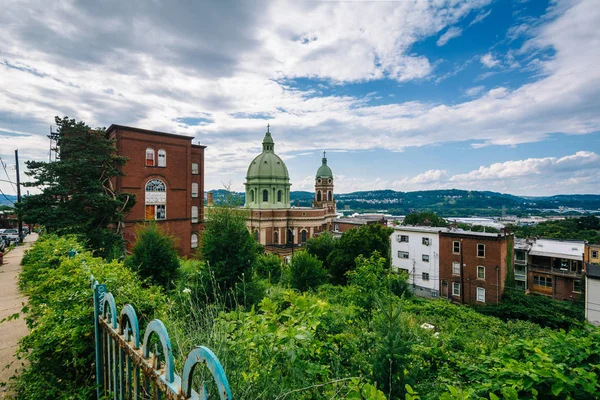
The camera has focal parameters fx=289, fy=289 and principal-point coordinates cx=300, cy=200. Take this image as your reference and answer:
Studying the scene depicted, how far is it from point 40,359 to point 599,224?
368 ft

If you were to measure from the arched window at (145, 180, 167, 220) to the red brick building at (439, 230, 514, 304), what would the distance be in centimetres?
2809

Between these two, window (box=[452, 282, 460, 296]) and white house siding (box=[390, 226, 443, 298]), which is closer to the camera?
window (box=[452, 282, 460, 296])

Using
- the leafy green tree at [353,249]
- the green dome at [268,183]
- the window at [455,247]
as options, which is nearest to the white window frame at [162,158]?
the leafy green tree at [353,249]

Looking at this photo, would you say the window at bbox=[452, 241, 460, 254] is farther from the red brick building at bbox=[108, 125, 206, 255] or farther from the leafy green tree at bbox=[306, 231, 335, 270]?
the red brick building at bbox=[108, 125, 206, 255]

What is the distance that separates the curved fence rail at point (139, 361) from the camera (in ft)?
4.94

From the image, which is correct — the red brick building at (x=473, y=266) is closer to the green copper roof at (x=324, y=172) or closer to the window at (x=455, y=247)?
the window at (x=455, y=247)

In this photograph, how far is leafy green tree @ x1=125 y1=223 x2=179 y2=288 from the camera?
13.1m

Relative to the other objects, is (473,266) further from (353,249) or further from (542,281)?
(353,249)

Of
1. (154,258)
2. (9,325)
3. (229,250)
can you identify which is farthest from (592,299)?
(9,325)

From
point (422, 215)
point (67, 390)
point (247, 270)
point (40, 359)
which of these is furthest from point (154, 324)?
point (422, 215)

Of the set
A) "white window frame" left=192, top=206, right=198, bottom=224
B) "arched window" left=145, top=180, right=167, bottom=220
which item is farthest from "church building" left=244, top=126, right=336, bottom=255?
"arched window" left=145, top=180, right=167, bottom=220

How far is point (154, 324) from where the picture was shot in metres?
1.82

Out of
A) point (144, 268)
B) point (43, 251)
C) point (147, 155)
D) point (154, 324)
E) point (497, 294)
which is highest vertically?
point (147, 155)

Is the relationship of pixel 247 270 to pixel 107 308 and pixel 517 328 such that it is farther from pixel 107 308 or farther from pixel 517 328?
pixel 517 328
